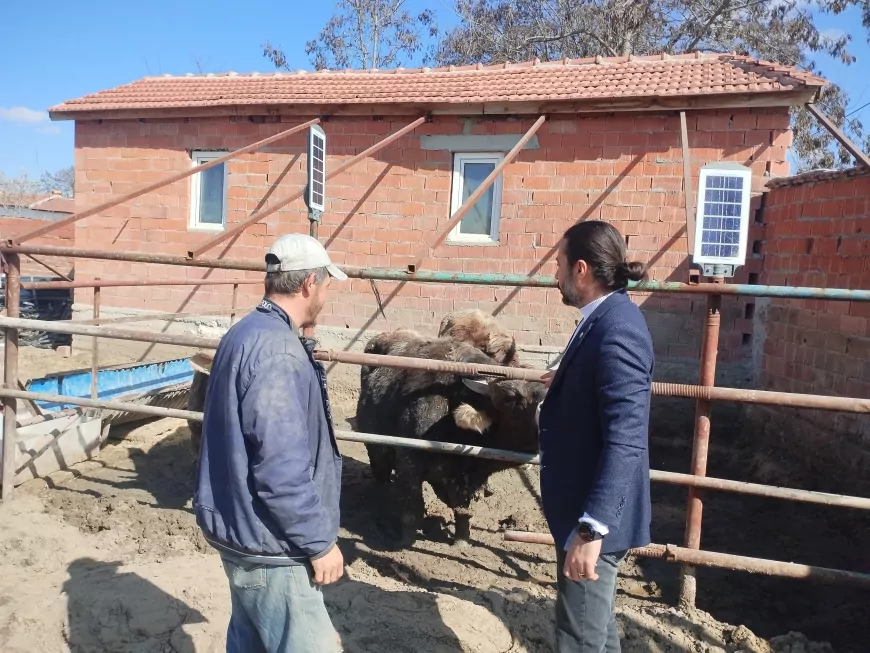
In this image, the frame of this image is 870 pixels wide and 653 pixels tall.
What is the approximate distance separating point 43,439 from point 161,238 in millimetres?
6321

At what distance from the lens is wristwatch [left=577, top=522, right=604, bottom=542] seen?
1946mm

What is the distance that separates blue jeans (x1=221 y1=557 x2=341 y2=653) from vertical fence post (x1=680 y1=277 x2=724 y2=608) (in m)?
2.13

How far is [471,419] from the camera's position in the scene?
432cm

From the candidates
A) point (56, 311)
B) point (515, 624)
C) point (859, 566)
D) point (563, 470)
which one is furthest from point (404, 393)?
point (56, 311)

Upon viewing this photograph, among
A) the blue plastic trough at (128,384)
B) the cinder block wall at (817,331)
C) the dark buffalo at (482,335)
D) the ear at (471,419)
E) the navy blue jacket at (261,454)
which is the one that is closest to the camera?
the navy blue jacket at (261,454)

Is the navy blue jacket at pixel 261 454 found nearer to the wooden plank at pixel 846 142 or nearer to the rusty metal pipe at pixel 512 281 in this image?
the rusty metal pipe at pixel 512 281

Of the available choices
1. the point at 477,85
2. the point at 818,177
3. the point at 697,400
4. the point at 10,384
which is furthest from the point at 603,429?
the point at 477,85

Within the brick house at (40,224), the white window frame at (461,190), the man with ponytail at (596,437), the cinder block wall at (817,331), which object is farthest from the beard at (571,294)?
the brick house at (40,224)

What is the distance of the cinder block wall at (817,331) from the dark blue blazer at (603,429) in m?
4.40

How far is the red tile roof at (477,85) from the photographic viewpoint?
8047 millimetres

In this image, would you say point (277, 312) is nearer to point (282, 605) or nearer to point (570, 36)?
point (282, 605)

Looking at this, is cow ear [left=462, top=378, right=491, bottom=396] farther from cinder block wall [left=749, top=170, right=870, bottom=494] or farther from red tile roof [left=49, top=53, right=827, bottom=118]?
red tile roof [left=49, top=53, right=827, bottom=118]

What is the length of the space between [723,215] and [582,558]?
2.16 meters

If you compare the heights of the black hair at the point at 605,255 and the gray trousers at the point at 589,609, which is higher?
the black hair at the point at 605,255
